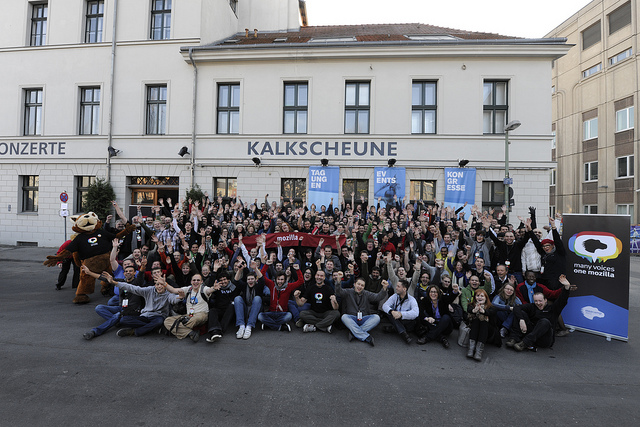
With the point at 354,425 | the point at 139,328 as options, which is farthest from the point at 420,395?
the point at 139,328

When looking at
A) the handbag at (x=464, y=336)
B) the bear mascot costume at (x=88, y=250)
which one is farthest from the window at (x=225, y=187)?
the handbag at (x=464, y=336)

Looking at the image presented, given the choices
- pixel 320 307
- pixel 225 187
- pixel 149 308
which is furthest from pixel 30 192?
pixel 320 307

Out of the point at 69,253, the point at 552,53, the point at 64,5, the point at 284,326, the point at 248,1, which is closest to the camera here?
the point at 284,326

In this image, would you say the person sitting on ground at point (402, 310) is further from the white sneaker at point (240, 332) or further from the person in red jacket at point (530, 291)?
the white sneaker at point (240, 332)

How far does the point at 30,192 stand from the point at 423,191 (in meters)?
20.3

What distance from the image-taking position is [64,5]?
55.9 feet

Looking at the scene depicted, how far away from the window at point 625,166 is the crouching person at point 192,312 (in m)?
33.6

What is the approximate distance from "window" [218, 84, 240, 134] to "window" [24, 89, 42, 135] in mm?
9932

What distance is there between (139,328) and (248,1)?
22.2m

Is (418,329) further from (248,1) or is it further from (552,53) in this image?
(248,1)

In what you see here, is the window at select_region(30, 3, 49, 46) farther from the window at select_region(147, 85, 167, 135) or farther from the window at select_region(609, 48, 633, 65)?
the window at select_region(609, 48, 633, 65)

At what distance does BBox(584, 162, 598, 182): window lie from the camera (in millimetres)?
29359

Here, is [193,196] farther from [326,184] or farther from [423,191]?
[423,191]

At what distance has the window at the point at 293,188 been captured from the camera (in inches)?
615
